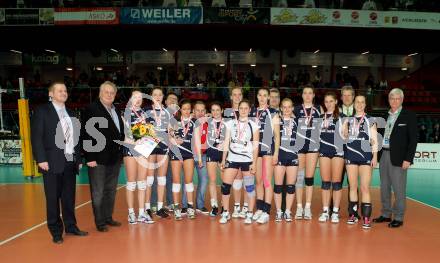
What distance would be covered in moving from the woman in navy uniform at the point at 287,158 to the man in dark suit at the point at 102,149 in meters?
2.49

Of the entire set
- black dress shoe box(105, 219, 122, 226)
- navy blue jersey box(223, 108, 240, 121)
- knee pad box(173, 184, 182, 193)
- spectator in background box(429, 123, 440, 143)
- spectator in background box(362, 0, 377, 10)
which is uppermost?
spectator in background box(362, 0, 377, 10)

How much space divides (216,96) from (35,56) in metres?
16.2

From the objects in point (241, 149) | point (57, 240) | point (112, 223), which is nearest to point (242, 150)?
point (241, 149)

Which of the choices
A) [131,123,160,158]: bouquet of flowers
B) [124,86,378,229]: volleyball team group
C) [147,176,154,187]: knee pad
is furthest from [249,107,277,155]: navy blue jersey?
[147,176,154,187]: knee pad

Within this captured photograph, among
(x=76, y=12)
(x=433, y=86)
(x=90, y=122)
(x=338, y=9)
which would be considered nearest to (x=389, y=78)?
(x=433, y=86)

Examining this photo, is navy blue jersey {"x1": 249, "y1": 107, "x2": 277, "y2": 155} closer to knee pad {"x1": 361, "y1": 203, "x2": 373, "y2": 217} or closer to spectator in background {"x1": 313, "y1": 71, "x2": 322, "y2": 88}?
knee pad {"x1": 361, "y1": 203, "x2": 373, "y2": 217}

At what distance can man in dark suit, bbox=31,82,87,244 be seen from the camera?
5.14 metres

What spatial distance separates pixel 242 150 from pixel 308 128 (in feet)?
3.91

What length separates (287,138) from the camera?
20.3 ft

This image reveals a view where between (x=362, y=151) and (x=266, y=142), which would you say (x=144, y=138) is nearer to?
(x=266, y=142)

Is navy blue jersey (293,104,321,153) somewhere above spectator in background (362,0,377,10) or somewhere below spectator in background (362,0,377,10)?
below

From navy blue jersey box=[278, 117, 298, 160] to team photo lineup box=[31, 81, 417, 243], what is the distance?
0.02m

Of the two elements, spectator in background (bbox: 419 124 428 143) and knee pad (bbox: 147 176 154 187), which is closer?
knee pad (bbox: 147 176 154 187)

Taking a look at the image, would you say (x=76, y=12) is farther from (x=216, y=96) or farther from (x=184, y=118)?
(x=184, y=118)
